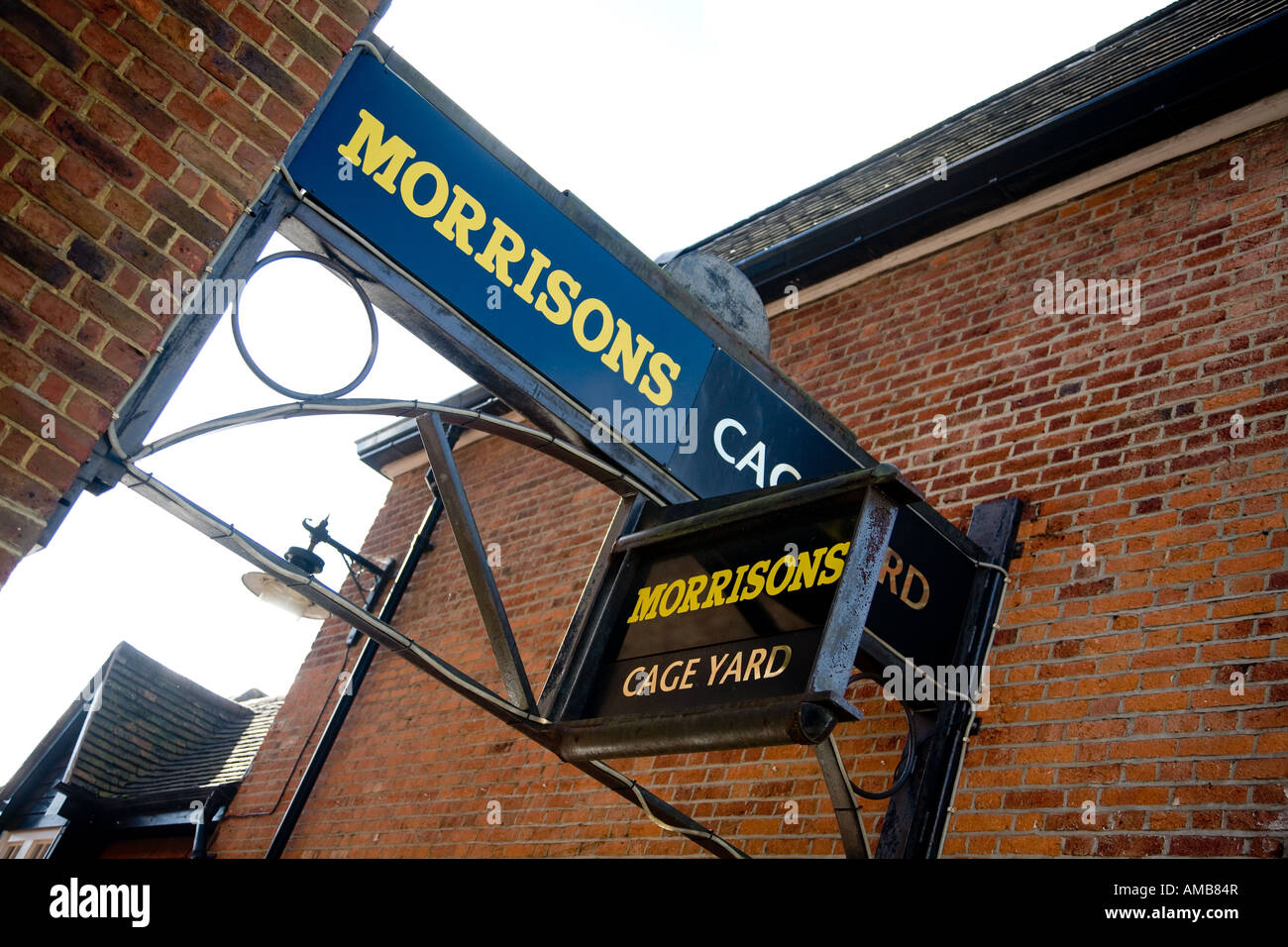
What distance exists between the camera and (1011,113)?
19.9ft

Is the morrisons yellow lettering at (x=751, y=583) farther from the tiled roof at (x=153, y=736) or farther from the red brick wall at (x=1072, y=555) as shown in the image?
the tiled roof at (x=153, y=736)

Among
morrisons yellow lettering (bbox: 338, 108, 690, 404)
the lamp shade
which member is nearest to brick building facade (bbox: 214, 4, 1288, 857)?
the lamp shade

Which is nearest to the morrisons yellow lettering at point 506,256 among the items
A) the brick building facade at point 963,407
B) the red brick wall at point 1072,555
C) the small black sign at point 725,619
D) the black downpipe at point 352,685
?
the small black sign at point 725,619

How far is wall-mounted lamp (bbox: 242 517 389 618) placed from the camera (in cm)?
691

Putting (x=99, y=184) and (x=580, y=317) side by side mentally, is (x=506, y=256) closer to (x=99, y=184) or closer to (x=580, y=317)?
(x=580, y=317)

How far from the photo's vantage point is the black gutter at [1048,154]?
4738mm

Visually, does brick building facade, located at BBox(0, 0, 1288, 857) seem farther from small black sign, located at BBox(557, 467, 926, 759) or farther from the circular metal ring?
small black sign, located at BBox(557, 467, 926, 759)

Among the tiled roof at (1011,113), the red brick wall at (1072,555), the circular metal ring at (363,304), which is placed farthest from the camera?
the tiled roof at (1011,113)

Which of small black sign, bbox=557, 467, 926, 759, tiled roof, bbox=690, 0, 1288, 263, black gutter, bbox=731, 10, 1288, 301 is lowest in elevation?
small black sign, bbox=557, 467, 926, 759

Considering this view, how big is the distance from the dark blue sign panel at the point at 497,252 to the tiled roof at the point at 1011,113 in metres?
2.78

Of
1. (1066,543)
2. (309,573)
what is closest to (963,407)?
(1066,543)

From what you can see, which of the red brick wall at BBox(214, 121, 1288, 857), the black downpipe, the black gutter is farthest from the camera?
the black downpipe

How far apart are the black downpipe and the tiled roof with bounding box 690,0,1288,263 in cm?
313
